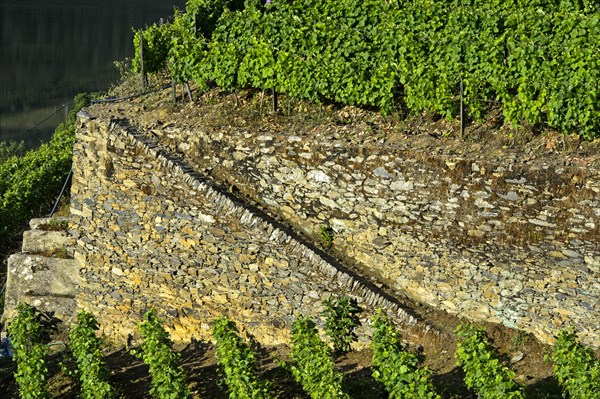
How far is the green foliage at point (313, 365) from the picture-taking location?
1111cm

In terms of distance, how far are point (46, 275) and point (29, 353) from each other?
206 centimetres

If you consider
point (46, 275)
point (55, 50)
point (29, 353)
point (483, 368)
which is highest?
point (483, 368)

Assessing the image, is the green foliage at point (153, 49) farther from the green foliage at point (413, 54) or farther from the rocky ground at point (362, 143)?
the rocky ground at point (362, 143)

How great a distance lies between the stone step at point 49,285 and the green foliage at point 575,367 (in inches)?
304

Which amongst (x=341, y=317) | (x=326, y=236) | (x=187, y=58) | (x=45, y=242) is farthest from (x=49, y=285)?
(x=341, y=317)

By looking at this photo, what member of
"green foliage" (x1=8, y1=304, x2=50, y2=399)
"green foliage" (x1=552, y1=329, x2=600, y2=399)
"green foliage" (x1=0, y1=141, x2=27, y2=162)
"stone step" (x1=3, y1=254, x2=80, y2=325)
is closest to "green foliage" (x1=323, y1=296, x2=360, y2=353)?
"green foliage" (x1=552, y1=329, x2=600, y2=399)

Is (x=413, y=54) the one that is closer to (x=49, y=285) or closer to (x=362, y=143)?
(x=362, y=143)

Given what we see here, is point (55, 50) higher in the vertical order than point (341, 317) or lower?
lower

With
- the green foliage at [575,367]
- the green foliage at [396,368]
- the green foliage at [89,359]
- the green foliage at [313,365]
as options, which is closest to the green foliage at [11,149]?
the green foliage at [89,359]

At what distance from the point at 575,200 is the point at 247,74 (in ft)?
17.9

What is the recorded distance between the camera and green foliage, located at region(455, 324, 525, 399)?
1054cm

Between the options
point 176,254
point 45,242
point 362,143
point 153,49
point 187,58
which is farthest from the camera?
point 153,49

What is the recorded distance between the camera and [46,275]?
1548 centimetres

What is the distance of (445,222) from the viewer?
12.3 metres
